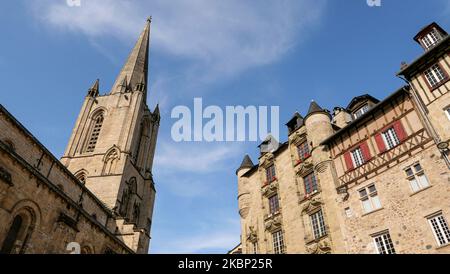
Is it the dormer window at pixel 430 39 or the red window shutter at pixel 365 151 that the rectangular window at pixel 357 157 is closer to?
the red window shutter at pixel 365 151

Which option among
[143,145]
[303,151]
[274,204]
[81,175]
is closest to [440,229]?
[303,151]

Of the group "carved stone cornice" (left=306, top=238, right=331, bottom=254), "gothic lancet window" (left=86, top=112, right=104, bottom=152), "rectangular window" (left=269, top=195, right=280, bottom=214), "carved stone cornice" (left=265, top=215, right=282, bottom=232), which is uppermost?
"gothic lancet window" (left=86, top=112, right=104, bottom=152)

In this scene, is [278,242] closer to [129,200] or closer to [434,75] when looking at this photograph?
[434,75]

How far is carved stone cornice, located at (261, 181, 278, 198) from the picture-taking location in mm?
23547

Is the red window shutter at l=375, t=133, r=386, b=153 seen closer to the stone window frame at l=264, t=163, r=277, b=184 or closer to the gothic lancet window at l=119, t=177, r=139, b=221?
the stone window frame at l=264, t=163, r=277, b=184

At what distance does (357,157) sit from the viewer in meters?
18.6

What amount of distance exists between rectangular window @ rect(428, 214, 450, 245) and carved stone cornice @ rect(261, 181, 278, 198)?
1110cm

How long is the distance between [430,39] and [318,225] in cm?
1316

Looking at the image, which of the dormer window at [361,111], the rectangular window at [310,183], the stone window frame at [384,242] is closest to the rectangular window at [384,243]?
the stone window frame at [384,242]

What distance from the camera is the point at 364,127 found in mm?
18750

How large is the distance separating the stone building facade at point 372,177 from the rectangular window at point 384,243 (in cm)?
5

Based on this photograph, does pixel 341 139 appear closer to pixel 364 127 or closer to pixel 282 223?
pixel 364 127

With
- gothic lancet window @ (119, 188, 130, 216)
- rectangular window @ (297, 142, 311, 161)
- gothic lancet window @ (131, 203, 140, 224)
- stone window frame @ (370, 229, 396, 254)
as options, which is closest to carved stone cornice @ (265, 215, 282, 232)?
rectangular window @ (297, 142, 311, 161)

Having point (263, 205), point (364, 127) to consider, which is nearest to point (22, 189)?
point (263, 205)
